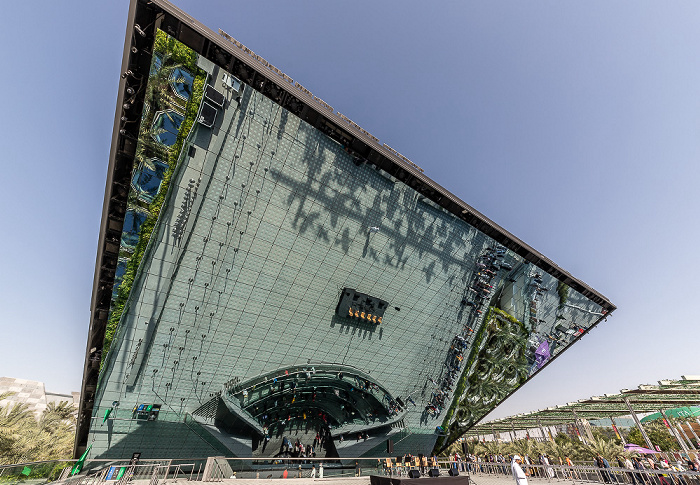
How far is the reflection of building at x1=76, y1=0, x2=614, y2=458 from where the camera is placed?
663 inches

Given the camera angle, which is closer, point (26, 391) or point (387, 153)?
point (387, 153)

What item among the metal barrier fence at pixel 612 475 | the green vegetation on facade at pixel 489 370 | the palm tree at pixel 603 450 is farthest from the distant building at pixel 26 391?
the palm tree at pixel 603 450

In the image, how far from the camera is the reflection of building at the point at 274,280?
16828 millimetres

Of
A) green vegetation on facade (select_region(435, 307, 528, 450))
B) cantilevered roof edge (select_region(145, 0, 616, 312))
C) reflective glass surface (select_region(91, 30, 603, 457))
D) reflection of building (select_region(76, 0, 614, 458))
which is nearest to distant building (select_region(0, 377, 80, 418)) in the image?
reflection of building (select_region(76, 0, 614, 458))

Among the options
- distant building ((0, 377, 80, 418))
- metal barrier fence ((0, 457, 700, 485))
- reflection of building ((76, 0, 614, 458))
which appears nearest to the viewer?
metal barrier fence ((0, 457, 700, 485))

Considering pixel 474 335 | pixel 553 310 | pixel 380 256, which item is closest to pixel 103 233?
pixel 380 256

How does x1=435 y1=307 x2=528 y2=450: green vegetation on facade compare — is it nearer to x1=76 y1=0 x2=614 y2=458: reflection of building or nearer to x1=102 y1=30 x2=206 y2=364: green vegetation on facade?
x1=76 y1=0 x2=614 y2=458: reflection of building

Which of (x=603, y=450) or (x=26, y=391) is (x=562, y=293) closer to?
(x=603, y=450)

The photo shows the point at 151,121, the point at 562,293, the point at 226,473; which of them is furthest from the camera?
the point at 562,293

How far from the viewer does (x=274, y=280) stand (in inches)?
844

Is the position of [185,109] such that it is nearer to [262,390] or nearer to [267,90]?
[267,90]

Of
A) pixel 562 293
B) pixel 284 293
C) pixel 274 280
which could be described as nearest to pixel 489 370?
pixel 562 293

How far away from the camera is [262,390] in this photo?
2509cm

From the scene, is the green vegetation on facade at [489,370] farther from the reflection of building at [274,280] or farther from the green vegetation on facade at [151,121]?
the green vegetation on facade at [151,121]
